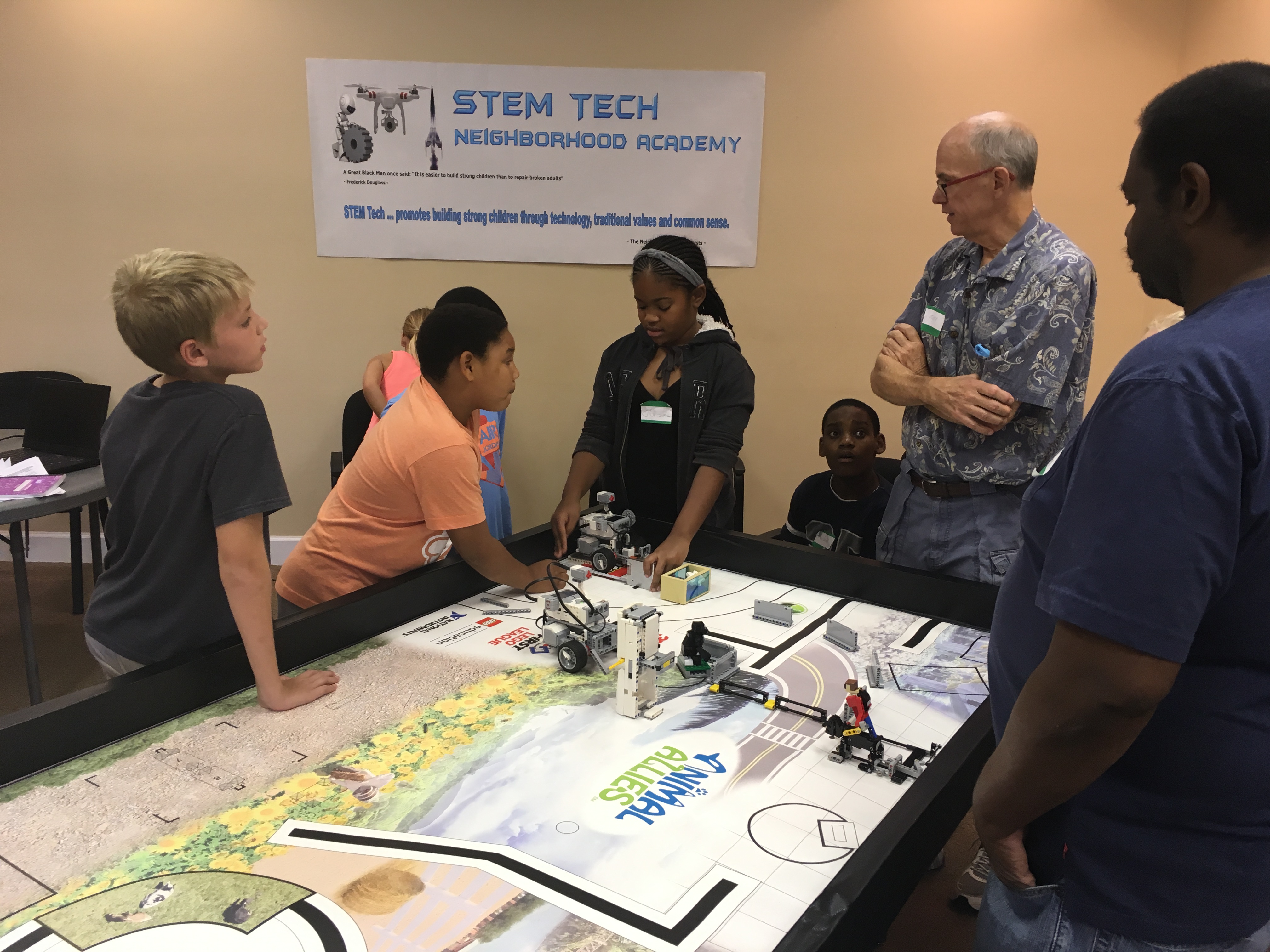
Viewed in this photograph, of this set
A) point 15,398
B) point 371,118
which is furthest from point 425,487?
point 15,398

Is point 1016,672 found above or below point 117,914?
above

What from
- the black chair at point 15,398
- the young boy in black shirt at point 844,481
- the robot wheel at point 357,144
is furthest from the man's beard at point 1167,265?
the black chair at point 15,398

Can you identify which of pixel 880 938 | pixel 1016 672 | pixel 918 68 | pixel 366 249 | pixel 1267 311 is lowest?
pixel 880 938

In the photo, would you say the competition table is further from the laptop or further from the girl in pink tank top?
the laptop

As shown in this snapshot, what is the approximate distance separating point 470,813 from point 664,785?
0.86ft

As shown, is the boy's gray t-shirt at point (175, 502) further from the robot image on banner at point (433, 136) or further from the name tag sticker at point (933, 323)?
the robot image on banner at point (433, 136)

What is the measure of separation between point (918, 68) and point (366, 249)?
2.42 metres

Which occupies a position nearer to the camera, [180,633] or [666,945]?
[666,945]

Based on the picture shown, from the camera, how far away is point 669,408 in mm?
2232

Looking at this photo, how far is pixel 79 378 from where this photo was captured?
12.4 feet

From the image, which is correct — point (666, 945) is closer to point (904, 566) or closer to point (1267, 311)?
point (1267, 311)

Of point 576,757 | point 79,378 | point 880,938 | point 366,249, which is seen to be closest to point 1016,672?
point 880,938

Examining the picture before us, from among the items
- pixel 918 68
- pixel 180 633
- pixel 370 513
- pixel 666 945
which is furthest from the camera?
pixel 918 68

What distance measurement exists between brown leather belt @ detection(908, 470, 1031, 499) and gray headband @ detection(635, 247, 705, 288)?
2.53 feet
